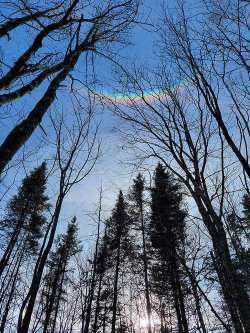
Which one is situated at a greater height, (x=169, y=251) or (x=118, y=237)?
(x=118, y=237)

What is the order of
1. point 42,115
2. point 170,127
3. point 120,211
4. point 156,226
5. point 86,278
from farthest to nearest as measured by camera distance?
point 120,211 → point 86,278 → point 156,226 → point 170,127 → point 42,115

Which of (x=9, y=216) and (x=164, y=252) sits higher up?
(x=9, y=216)

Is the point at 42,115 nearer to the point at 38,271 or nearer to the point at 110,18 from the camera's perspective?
the point at 110,18

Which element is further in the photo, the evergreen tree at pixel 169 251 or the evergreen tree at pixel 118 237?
the evergreen tree at pixel 118 237

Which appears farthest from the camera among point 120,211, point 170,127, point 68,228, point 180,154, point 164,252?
point 68,228

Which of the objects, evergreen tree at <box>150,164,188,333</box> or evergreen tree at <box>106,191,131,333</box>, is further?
evergreen tree at <box>106,191,131,333</box>

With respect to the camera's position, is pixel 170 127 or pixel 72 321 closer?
pixel 170 127

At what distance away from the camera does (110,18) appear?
21.1 feet

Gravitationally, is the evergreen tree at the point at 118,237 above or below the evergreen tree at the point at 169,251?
above

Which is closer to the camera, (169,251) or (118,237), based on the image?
(169,251)

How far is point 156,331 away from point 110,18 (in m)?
18.4

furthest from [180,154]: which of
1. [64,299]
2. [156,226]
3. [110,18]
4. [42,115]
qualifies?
[64,299]

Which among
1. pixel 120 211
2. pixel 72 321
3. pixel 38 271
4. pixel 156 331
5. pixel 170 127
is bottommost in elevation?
pixel 38 271

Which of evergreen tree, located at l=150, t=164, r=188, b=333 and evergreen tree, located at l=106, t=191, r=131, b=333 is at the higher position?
evergreen tree, located at l=106, t=191, r=131, b=333
